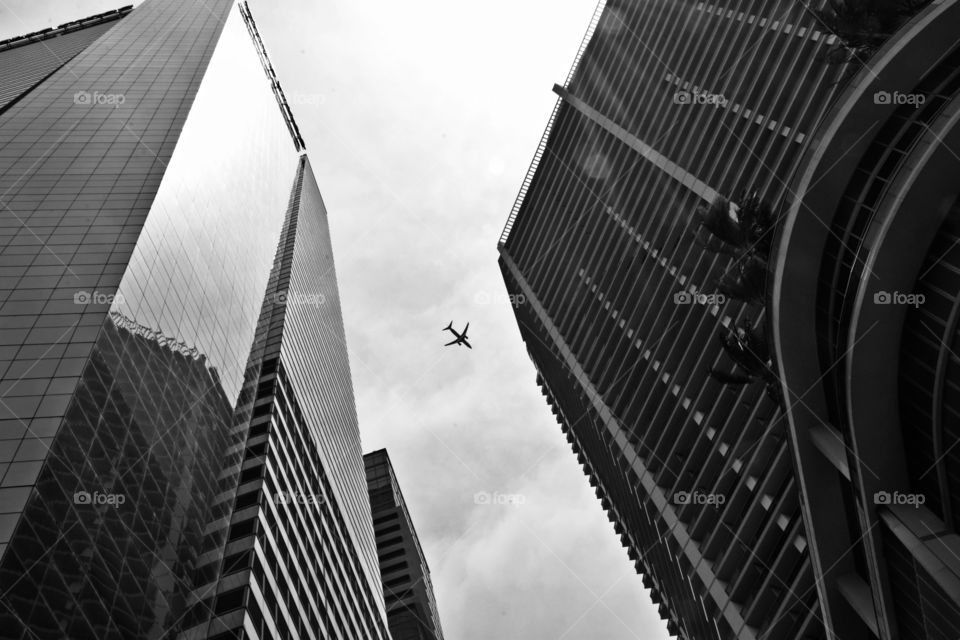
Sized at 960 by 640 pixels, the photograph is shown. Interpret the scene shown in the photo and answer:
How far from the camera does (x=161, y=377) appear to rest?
151 ft

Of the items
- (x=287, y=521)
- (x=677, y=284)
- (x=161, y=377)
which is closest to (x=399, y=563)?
(x=287, y=521)

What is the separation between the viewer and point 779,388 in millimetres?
27484

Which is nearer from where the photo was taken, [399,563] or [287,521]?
[287,521]

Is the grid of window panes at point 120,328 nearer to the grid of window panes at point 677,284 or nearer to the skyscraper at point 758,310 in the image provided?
the skyscraper at point 758,310

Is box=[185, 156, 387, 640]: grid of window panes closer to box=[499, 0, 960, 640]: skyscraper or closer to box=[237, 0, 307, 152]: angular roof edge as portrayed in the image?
box=[499, 0, 960, 640]: skyscraper

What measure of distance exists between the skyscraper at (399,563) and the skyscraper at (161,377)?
26.0 metres

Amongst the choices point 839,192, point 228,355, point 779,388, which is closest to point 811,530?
point 779,388

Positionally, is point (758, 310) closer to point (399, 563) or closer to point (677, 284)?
point (677, 284)

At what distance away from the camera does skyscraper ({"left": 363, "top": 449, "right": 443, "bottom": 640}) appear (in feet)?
368

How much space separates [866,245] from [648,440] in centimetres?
3241

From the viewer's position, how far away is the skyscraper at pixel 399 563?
11206cm

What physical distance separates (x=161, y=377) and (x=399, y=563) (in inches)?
3304

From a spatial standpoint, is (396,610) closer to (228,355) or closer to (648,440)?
(228,355)

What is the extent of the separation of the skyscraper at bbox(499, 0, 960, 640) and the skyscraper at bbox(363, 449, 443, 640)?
146 feet
